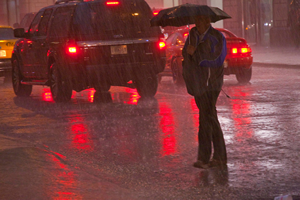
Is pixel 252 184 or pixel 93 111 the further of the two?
pixel 93 111

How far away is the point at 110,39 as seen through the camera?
12.3 metres

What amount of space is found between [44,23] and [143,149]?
6940mm

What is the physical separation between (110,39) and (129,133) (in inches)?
152

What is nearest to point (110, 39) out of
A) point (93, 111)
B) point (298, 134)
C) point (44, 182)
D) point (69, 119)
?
point (93, 111)

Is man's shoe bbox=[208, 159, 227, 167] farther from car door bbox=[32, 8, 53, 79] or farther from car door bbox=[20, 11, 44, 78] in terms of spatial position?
car door bbox=[20, 11, 44, 78]

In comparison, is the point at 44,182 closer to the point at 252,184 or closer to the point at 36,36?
the point at 252,184

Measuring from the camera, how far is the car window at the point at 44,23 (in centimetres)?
1359

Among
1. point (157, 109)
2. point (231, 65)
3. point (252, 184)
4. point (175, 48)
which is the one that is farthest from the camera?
point (175, 48)

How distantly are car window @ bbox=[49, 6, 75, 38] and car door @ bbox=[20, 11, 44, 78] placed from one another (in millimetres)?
1088

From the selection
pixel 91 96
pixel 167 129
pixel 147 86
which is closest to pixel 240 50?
pixel 147 86

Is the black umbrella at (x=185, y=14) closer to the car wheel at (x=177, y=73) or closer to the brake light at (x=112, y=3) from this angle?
the brake light at (x=112, y=3)

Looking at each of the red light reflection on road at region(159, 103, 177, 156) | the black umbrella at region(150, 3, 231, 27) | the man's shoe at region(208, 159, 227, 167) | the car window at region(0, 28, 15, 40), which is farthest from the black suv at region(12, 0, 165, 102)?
the car window at region(0, 28, 15, 40)

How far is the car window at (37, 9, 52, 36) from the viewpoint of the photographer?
13586 mm

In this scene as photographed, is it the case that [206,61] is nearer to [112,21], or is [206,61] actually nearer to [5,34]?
[112,21]
